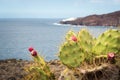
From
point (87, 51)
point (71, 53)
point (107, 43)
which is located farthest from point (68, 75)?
point (107, 43)

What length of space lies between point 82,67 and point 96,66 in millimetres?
289

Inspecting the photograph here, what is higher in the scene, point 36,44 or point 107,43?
point 107,43

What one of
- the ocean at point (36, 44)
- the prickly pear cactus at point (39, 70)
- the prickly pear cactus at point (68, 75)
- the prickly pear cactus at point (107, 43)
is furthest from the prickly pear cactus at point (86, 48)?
the prickly pear cactus at point (39, 70)

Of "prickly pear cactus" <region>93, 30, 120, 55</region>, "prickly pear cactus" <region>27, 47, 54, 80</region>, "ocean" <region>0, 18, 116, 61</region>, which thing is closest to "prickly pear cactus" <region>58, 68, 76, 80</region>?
"ocean" <region>0, 18, 116, 61</region>

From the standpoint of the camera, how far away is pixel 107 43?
310 inches

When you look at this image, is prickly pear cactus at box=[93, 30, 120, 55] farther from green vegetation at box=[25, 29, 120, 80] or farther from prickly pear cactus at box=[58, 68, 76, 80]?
prickly pear cactus at box=[58, 68, 76, 80]

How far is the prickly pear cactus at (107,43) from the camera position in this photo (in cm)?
788

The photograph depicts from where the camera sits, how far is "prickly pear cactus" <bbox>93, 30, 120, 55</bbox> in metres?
7.88

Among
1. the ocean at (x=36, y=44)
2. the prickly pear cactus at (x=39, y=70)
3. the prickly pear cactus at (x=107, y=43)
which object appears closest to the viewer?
the prickly pear cactus at (x=107, y=43)

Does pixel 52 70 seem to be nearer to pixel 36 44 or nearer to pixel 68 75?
pixel 68 75

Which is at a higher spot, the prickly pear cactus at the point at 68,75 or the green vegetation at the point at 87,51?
the green vegetation at the point at 87,51

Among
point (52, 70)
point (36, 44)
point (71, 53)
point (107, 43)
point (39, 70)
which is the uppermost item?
point (107, 43)

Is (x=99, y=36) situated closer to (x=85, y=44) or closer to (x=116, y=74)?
(x=85, y=44)

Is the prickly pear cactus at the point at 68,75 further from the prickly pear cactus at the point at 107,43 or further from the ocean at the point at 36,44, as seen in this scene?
the prickly pear cactus at the point at 107,43
